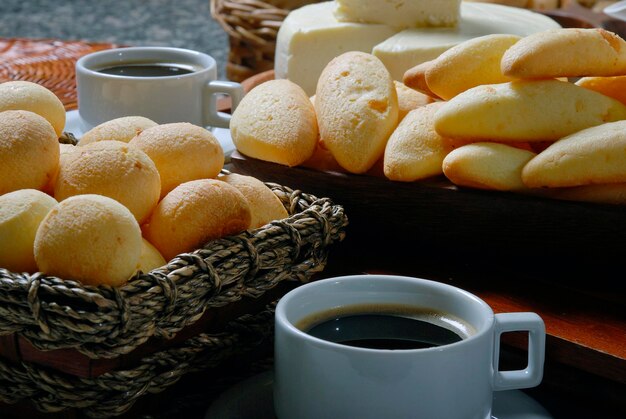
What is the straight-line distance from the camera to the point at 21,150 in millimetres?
500

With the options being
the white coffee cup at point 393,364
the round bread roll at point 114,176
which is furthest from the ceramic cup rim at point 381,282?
the round bread roll at point 114,176

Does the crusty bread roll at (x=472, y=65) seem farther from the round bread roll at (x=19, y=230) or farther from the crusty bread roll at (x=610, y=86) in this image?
the round bread roll at (x=19, y=230)

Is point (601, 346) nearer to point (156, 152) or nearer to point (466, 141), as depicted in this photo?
point (466, 141)

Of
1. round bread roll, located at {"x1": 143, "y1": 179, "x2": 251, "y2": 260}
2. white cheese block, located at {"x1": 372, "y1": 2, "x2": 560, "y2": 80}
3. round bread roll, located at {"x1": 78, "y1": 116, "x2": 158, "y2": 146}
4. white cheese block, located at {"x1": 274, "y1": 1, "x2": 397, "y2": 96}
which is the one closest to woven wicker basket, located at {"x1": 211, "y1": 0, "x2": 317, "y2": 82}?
white cheese block, located at {"x1": 274, "y1": 1, "x2": 397, "y2": 96}

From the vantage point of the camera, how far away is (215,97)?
878mm

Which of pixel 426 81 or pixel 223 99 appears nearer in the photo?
pixel 426 81

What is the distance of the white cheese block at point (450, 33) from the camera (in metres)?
0.91

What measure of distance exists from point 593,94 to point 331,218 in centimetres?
20

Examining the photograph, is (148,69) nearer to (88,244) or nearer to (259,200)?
(259,200)

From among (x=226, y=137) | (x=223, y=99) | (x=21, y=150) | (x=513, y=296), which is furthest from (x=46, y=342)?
(x=223, y=99)

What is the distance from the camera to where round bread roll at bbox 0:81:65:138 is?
1.93 feet

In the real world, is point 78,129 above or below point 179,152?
below

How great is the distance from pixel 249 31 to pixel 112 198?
0.77 m

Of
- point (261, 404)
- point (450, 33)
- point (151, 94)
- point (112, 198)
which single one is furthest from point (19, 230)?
point (450, 33)
